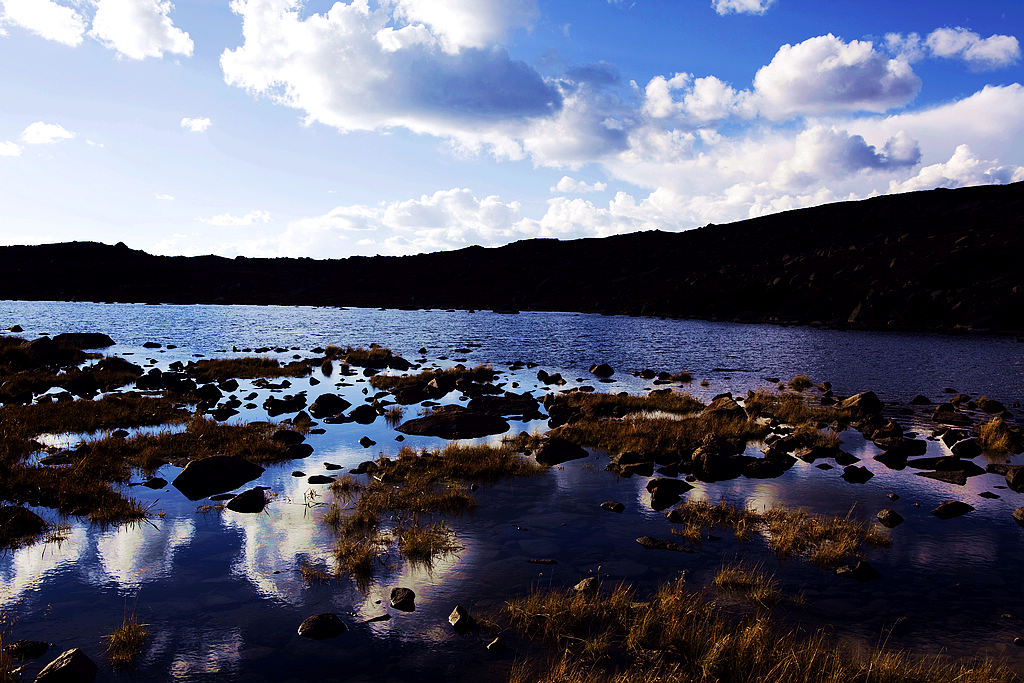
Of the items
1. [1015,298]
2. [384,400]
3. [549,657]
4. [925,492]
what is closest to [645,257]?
[1015,298]

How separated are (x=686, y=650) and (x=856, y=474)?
1137 cm

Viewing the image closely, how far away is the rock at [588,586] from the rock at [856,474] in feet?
34.4

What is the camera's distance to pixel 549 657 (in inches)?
311

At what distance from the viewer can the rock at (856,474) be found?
16.5m

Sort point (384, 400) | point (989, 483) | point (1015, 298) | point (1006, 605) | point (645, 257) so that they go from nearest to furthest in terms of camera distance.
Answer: point (1006, 605), point (989, 483), point (384, 400), point (1015, 298), point (645, 257)

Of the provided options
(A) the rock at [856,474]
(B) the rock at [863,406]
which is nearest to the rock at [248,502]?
(A) the rock at [856,474]

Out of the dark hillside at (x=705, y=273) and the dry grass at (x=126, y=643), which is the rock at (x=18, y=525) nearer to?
the dry grass at (x=126, y=643)

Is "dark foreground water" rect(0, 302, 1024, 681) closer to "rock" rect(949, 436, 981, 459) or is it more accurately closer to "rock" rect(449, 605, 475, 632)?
"rock" rect(449, 605, 475, 632)

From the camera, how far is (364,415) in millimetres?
24391

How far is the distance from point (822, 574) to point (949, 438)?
571 inches

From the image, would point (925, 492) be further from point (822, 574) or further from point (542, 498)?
point (542, 498)

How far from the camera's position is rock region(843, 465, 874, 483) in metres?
16.5

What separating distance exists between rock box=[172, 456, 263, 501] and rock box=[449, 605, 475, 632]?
884 centimetres

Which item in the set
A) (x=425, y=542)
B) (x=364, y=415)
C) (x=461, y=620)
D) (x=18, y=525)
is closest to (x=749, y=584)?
(x=461, y=620)
